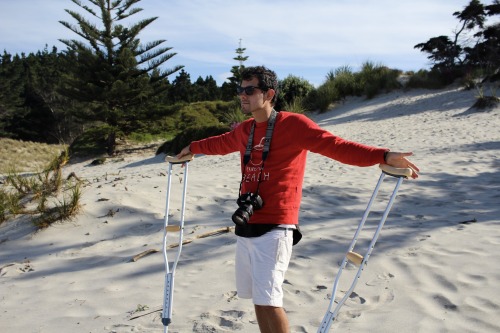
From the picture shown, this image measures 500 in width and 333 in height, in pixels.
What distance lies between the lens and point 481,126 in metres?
10.8

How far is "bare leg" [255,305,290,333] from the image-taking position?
7.14 ft

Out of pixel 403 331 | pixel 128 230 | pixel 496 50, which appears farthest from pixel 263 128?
pixel 496 50

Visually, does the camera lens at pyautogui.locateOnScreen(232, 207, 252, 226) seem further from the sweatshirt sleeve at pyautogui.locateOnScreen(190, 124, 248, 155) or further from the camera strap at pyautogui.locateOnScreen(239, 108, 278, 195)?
the sweatshirt sleeve at pyautogui.locateOnScreen(190, 124, 248, 155)

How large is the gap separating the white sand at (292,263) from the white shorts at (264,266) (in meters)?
0.68

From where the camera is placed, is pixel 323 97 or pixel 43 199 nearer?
pixel 43 199

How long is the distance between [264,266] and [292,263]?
1.73m

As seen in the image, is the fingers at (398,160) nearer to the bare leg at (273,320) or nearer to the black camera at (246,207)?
the black camera at (246,207)

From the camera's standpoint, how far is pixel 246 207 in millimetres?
2258

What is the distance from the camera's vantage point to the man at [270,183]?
219cm

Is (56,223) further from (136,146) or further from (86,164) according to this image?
(136,146)

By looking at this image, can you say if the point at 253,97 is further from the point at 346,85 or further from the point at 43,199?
the point at 346,85

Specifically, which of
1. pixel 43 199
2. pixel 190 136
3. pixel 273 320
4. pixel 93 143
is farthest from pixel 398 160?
pixel 93 143

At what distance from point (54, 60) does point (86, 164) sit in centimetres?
2966

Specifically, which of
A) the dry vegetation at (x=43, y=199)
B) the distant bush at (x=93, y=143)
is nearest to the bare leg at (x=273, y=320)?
the dry vegetation at (x=43, y=199)
